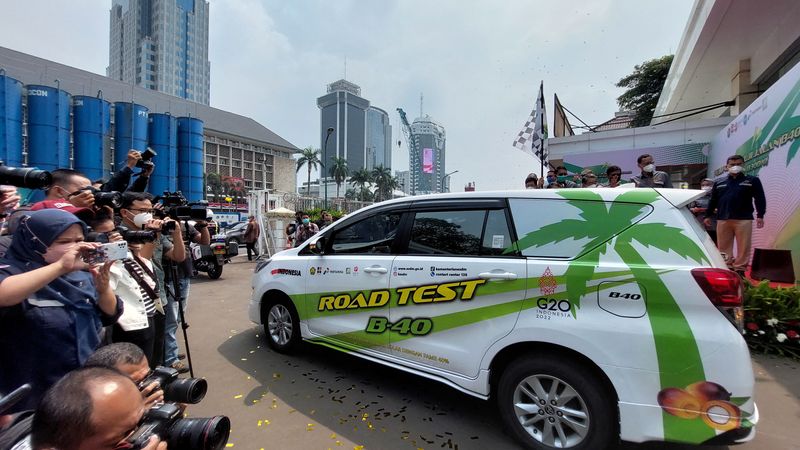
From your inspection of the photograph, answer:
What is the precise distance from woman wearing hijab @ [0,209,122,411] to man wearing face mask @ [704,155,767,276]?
Answer: 7.68m

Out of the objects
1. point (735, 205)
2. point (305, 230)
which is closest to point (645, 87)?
point (735, 205)

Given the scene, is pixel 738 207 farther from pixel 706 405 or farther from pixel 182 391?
pixel 182 391

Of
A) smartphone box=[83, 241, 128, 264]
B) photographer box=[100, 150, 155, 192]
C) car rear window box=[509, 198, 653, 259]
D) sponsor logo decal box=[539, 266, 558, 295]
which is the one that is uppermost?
photographer box=[100, 150, 155, 192]

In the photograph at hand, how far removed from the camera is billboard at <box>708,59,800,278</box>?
5.38 m

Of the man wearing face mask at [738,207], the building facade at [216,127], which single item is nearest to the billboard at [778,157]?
the man wearing face mask at [738,207]

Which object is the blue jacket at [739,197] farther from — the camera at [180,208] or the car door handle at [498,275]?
the camera at [180,208]

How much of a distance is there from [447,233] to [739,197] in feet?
18.7

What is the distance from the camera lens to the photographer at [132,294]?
2.42 m

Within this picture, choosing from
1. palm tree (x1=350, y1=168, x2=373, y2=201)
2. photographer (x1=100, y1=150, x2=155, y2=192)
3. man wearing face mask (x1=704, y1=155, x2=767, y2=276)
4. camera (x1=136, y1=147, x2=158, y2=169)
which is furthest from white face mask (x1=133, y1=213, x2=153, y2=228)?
palm tree (x1=350, y1=168, x2=373, y2=201)

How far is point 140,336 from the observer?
2.57 m

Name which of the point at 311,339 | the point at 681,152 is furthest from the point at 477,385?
the point at 681,152

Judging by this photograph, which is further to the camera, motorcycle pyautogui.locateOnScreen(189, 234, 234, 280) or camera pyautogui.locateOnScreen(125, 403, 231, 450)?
motorcycle pyautogui.locateOnScreen(189, 234, 234, 280)

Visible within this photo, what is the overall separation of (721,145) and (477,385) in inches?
419

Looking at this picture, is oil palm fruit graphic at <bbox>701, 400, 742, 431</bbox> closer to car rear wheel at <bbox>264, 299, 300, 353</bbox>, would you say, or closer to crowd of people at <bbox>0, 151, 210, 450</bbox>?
crowd of people at <bbox>0, 151, 210, 450</bbox>
